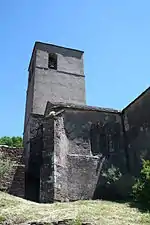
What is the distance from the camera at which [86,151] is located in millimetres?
18547

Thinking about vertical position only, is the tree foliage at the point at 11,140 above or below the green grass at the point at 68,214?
above

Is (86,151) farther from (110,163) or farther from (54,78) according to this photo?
(54,78)

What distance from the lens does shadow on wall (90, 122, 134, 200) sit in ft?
57.9

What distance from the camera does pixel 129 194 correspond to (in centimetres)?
1744

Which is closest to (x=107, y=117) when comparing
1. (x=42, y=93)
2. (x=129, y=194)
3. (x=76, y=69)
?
(x=129, y=194)

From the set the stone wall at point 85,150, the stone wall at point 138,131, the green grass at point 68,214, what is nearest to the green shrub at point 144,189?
the green grass at point 68,214

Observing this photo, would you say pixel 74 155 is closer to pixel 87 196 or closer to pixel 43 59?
pixel 87 196

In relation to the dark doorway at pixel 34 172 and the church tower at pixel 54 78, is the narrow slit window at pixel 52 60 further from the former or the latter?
the dark doorway at pixel 34 172

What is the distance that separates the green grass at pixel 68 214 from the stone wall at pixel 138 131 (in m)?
5.49

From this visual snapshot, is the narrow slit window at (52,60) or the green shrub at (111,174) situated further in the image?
the narrow slit window at (52,60)

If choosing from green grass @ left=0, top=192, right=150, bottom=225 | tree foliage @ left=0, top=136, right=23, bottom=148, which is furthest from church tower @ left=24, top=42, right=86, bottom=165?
green grass @ left=0, top=192, right=150, bottom=225

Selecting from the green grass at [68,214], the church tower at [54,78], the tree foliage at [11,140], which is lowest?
the green grass at [68,214]

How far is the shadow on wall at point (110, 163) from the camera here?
1764 cm

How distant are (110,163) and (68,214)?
7676mm
